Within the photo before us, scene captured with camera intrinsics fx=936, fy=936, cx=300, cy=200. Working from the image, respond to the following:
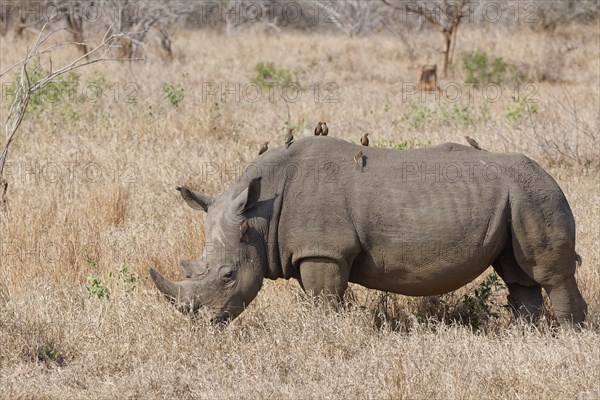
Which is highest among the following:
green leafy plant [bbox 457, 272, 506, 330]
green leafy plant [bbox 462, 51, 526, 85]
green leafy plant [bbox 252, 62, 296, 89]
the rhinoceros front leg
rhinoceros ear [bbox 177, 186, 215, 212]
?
rhinoceros ear [bbox 177, 186, 215, 212]

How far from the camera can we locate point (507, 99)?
14438 mm

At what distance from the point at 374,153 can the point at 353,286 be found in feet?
4.61

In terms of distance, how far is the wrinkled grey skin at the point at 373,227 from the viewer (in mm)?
5477

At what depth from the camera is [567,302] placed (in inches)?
225

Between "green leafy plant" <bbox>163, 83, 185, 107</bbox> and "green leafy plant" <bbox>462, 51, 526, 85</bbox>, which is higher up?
"green leafy plant" <bbox>163, 83, 185, 107</bbox>

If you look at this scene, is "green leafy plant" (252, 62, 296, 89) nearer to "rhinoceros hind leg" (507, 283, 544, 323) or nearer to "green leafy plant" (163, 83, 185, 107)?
"green leafy plant" (163, 83, 185, 107)

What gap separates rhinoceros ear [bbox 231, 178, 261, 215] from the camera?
5.43m

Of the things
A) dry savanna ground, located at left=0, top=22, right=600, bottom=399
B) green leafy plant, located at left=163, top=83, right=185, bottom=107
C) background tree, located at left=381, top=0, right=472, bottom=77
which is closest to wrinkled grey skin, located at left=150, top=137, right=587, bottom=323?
dry savanna ground, located at left=0, top=22, right=600, bottom=399

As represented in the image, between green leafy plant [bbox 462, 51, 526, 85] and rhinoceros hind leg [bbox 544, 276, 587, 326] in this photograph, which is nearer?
rhinoceros hind leg [bbox 544, 276, 587, 326]

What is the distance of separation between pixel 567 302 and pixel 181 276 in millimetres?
2705

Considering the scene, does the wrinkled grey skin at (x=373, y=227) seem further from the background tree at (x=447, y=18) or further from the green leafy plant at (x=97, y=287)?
the background tree at (x=447, y=18)

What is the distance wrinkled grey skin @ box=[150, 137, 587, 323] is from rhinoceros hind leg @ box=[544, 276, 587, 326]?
46 millimetres

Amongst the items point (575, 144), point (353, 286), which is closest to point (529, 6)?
point (575, 144)

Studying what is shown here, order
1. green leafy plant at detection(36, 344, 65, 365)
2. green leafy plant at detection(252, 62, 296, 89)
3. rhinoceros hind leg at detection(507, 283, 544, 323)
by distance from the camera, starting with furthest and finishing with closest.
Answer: green leafy plant at detection(252, 62, 296, 89), rhinoceros hind leg at detection(507, 283, 544, 323), green leafy plant at detection(36, 344, 65, 365)
